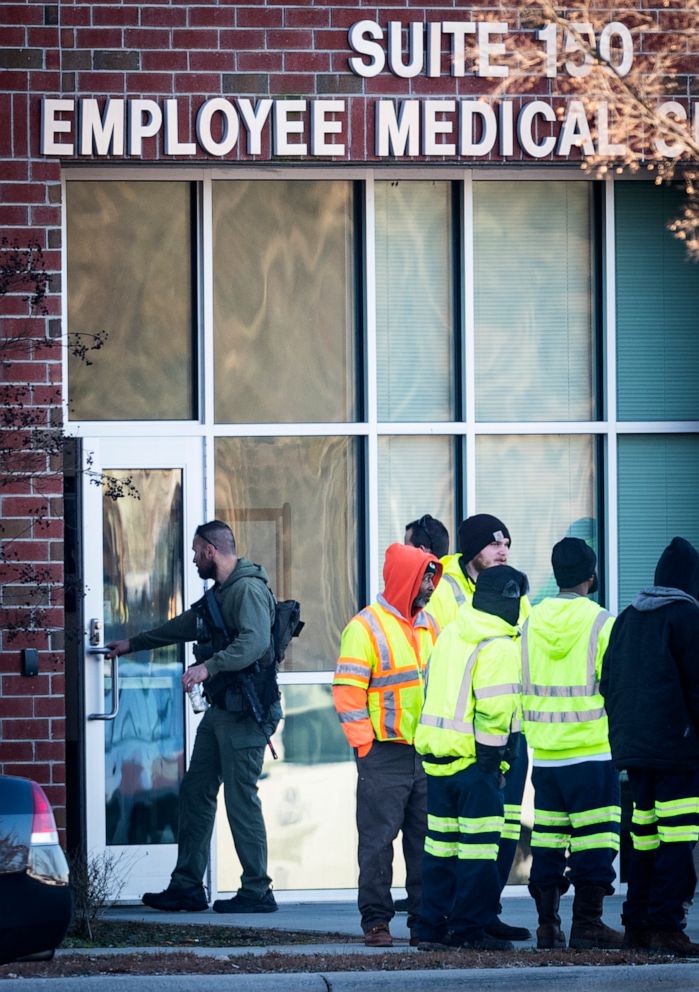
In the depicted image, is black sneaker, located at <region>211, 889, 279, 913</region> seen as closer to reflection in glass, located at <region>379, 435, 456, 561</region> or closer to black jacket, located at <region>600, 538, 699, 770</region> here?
reflection in glass, located at <region>379, 435, 456, 561</region>

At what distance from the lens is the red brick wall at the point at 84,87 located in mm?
10141

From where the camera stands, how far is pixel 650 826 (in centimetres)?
812

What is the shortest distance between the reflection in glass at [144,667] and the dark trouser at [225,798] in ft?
1.69

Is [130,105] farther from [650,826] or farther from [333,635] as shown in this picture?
[650,826]

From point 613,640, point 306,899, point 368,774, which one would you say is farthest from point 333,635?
point 613,640

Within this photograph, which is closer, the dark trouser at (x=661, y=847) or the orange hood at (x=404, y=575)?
the dark trouser at (x=661, y=847)

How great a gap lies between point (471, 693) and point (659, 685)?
0.81 m

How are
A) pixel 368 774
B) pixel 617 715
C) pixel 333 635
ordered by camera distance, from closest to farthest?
pixel 617 715
pixel 368 774
pixel 333 635

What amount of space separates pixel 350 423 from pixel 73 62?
2579 mm

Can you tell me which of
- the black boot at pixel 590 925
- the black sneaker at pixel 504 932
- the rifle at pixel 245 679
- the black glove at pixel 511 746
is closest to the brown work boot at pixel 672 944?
the black boot at pixel 590 925

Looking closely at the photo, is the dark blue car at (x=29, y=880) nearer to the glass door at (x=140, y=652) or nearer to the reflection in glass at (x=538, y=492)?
the glass door at (x=140, y=652)

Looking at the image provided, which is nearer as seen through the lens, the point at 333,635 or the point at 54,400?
the point at 54,400

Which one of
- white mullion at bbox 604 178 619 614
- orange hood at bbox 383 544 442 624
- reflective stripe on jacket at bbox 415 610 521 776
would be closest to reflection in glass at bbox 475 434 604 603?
white mullion at bbox 604 178 619 614

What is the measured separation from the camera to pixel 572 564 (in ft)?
28.0
